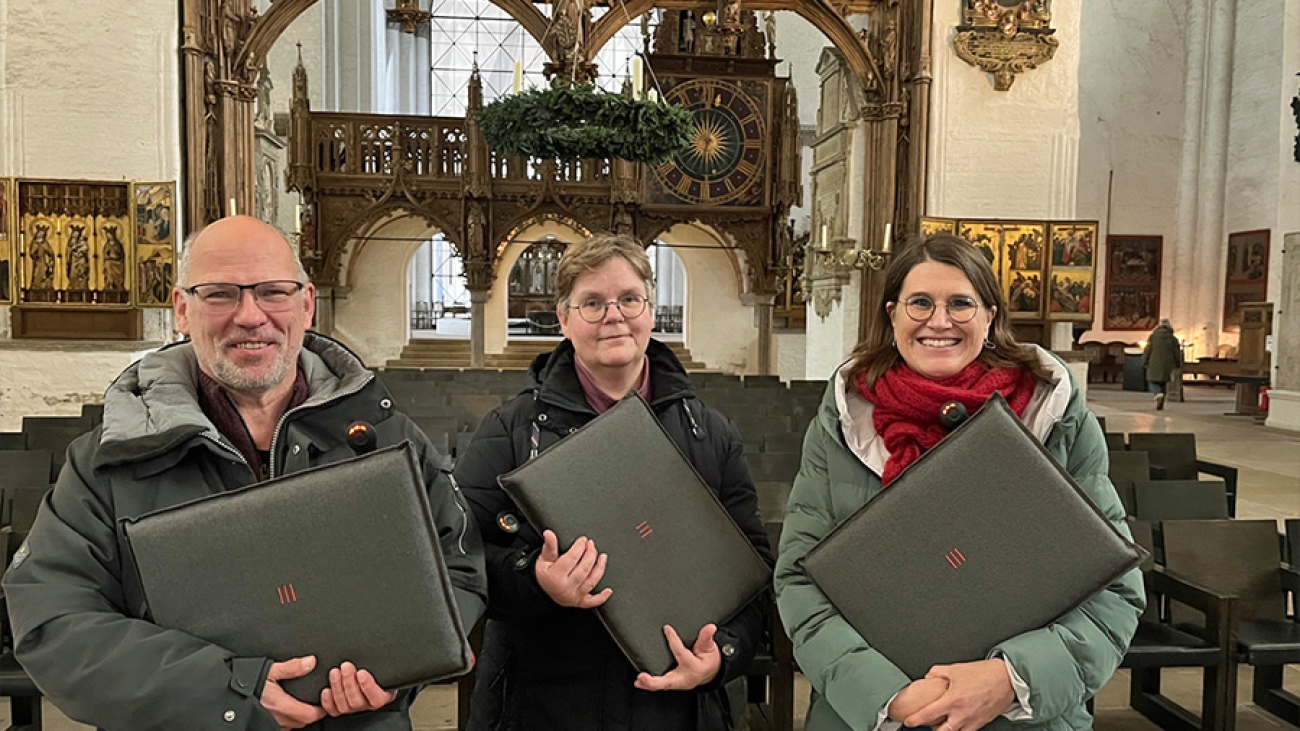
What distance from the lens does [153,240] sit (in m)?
7.91

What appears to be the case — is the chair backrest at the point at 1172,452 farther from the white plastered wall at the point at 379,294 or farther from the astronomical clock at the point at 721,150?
the white plastered wall at the point at 379,294

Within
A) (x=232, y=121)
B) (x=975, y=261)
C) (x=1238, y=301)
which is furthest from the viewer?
(x=1238, y=301)

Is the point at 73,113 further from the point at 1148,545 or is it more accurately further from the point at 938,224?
the point at 1148,545

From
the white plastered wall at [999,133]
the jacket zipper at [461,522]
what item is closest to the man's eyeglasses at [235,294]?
the jacket zipper at [461,522]

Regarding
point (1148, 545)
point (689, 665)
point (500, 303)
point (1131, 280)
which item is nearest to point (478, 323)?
point (500, 303)

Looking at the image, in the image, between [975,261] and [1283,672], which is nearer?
[975,261]

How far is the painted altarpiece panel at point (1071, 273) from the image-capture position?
8.91m

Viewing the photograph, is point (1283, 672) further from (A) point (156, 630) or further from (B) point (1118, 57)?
(B) point (1118, 57)

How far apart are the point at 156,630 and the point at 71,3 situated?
8.94 metres

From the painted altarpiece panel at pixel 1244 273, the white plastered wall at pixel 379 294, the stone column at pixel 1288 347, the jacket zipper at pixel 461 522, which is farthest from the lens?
the painted altarpiece panel at pixel 1244 273

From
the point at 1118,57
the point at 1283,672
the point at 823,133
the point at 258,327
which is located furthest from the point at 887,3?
the point at 1118,57

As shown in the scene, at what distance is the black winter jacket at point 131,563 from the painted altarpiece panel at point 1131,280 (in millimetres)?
21439

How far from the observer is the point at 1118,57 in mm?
20078

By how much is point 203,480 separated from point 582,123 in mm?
4542
